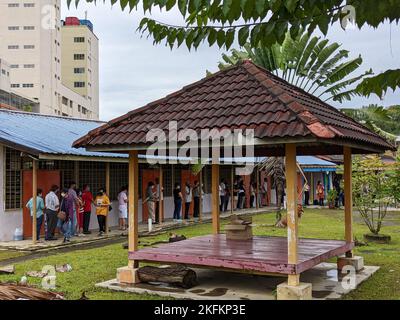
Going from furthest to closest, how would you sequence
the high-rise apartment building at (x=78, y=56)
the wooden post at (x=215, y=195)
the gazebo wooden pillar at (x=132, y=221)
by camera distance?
the high-rise apartment building at (x=78, y=56) → the wooden post at (x=215, y=195) → the gazebo wooden pillar at (x=132, y=221)

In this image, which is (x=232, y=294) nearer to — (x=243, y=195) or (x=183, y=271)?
(x=183, y=271)

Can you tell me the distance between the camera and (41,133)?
1552cm

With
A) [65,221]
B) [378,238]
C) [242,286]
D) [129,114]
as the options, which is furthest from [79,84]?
[242,286]

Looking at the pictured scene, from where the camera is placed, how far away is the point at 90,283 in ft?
28.3

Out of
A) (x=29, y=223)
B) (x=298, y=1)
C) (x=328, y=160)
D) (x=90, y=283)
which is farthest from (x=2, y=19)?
(x=298, y=1)

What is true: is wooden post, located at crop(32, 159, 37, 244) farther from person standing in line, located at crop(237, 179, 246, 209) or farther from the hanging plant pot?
person standing in line, located at crop(237, 179, 246, 209)

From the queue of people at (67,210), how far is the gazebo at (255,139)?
5810 millimetres

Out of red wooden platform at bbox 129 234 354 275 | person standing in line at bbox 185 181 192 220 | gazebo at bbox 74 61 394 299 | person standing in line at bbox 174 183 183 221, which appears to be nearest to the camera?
gazebo at bbox 74 61 394 299

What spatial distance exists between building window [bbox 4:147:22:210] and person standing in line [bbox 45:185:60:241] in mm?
1171

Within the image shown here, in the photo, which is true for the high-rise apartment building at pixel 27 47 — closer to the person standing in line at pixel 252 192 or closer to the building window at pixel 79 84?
the building window at pixel 79 84

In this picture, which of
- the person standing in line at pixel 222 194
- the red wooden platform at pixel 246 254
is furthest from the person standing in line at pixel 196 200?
the red wooden platform at pixel 246 254

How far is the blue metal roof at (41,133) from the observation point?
13.5 metres

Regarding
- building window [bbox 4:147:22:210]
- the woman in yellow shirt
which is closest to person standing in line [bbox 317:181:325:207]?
the woman in yellow shirt

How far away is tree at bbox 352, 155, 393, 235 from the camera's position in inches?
547
